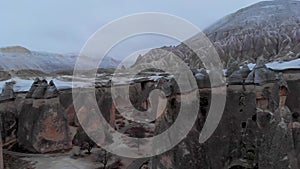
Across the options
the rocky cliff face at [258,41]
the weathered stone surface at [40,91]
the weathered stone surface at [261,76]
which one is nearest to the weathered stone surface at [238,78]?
the weathered stone surface at [261,76]

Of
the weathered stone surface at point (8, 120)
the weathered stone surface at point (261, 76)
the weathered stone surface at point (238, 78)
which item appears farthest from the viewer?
the weathered stone surface at point (8, 120)

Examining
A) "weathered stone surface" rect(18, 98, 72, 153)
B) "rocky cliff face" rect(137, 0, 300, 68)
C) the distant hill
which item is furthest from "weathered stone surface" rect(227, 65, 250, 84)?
the distant hill

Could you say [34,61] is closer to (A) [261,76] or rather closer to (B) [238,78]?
(B) [238,78]

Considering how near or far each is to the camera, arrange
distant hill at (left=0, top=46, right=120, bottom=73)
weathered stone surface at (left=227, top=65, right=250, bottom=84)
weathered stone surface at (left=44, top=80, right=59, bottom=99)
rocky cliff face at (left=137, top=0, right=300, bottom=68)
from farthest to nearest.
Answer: distant hill at (left=0, top=46, right=120, bottom=73)
rocky cliff face at (left=137, top=0, right=300, bottom=68)
weathered stone surface at (left=44, top=80, right=59, bottom=99)
weathered stone surface at (left=227, top=65, right=250, bottom=84)

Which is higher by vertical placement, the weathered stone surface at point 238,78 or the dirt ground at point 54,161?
the weathered stone surface at point 238,78

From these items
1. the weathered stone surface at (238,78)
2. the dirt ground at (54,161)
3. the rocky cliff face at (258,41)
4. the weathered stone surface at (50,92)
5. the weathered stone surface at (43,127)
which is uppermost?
the rocky cliff face at (258,41)

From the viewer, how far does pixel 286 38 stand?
110ft

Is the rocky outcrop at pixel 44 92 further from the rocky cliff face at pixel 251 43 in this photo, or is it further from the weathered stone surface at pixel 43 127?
the rocky cliff face at pixel 251 43

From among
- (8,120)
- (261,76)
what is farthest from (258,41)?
(261,76)

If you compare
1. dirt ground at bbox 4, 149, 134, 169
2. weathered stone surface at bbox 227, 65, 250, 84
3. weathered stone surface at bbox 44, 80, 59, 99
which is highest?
weathered stone surface at bbox 227, 65, 250, 84

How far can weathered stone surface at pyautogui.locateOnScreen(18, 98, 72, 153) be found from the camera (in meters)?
10.0

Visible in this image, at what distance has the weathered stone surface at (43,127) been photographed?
10008mm

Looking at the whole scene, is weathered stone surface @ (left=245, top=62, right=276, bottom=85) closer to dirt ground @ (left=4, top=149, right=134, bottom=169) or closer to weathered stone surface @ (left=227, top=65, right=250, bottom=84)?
weathered stone surface @ (left=227, top=65, right=250, bottom=84)

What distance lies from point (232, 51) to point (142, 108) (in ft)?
67.6
